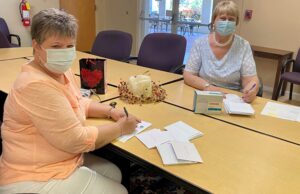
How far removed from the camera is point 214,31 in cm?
223

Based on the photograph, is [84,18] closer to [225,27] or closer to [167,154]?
[225,27]

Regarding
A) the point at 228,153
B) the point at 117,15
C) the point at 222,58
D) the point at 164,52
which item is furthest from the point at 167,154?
the point at 117,15

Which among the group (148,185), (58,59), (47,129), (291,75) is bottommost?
(148,185)

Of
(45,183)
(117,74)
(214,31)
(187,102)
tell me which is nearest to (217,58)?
(214,31)

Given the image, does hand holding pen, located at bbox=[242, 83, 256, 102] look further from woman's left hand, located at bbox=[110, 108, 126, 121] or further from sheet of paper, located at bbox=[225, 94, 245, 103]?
woman's left hand, located at bbox=[110, 108, 126, 121]

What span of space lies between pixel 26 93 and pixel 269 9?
4.13 meters

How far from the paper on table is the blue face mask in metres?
1.12

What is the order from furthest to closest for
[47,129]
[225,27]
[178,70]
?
1. [178,70]
2. [225,27]
3. [47,129]

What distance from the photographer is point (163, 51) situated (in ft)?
10.3

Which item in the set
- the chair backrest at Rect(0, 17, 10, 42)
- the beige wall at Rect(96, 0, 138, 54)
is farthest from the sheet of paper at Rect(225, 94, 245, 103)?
the beige wall at Rect(96, 0, 138, 54)

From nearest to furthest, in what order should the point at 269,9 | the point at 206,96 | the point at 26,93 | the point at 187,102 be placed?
the point at 26,93 → the point at 206,96 → the point at 187,102 → the point at 269,9

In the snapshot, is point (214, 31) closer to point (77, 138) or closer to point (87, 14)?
point (77, 138)

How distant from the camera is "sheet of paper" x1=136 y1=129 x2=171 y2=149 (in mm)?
1333

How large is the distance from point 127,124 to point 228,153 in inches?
19.2
